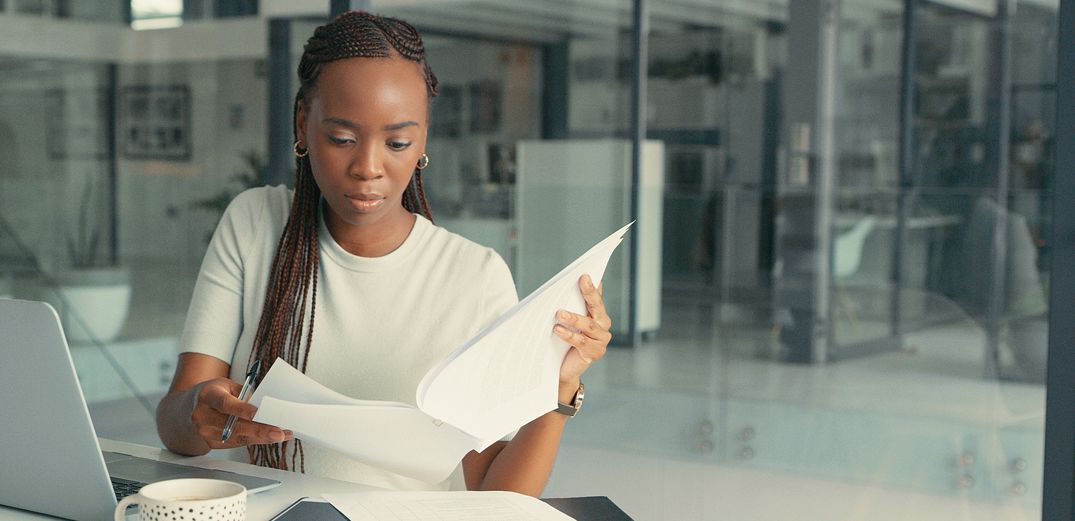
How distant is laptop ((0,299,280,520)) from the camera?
1076 mm

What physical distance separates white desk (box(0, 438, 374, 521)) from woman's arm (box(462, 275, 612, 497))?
0.23 meters

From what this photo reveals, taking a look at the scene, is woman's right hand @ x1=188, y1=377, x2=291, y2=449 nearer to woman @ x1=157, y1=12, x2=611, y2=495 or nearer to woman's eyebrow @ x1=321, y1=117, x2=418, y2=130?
woman @ x1=157, y1=12, x2=611, y2=495

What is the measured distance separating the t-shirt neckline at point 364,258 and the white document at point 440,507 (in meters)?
0.45

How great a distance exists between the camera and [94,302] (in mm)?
5008

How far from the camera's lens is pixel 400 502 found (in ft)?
4.03

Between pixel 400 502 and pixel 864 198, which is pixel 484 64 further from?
pixel 400 502

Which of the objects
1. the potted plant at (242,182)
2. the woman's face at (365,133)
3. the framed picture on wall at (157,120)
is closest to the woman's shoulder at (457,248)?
the woman's face at (365,133)

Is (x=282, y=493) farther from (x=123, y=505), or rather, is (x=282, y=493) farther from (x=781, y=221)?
(x=781, y=221)

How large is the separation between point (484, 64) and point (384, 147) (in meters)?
2.45

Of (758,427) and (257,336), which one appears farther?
(758,427)

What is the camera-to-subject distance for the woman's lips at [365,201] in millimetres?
1517

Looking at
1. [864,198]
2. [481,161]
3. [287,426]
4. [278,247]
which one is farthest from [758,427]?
[287,426]

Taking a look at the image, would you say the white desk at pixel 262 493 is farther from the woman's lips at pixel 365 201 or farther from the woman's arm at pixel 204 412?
the woman's lips at pixel 365 201

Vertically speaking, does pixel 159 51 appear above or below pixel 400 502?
above
